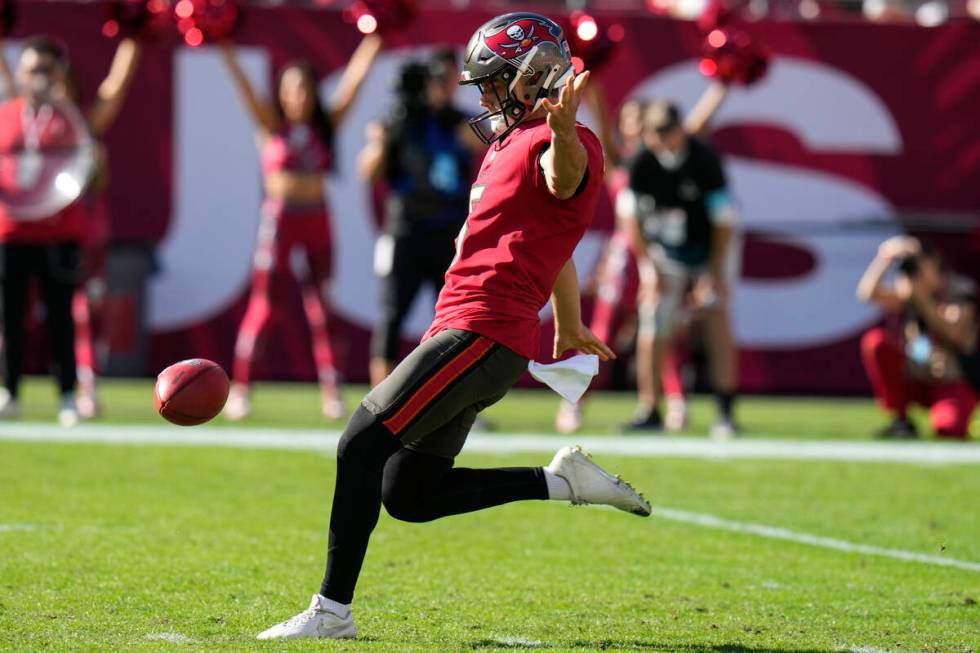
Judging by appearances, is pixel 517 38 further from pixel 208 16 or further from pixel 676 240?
pixel 208 16

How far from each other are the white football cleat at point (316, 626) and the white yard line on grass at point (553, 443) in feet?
15.3

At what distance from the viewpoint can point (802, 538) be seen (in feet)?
21.7

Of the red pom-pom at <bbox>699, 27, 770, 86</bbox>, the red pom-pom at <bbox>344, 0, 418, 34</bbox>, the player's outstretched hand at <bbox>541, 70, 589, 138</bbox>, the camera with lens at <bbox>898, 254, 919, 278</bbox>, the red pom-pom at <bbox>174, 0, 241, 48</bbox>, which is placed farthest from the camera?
the camera with lens at <bbox>898, 254, 919, 278</bbox>

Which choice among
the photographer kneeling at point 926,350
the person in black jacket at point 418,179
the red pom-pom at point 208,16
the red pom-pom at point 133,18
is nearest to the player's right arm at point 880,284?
the photographer kneeling at point 926,350

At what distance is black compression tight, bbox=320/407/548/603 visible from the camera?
446 cm

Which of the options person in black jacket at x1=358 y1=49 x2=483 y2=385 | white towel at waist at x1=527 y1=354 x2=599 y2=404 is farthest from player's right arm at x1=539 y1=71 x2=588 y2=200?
person in black jacket at x1=358 y1=49 x2=483 y2=385

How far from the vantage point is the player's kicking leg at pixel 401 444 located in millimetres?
4445

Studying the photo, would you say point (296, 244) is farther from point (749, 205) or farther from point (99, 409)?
point (749, 205)

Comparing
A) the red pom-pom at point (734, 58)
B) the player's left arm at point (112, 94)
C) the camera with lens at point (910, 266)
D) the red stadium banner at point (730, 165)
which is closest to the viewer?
the player's left arm at point (112, 94)

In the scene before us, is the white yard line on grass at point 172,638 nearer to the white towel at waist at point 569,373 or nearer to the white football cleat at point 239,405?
the white towel at waist at point 569,373

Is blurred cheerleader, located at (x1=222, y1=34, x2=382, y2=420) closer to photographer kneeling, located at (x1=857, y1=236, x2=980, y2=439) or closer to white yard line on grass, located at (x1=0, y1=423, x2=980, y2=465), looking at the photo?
white yard line on grass, located at (x1=0, y1=423, x2=980, y2=465)

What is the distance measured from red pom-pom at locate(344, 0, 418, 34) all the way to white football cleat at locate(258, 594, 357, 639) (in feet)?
20.9

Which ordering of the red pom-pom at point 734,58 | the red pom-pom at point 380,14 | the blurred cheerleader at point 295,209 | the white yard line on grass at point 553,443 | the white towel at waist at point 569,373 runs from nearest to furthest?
the white towel at waist at point 569,373
the white yard line on grass at point 553,443
the red pom-pom at point 380,14
the blurred cheerleader at point 295,209
the red pom-pom at point 734,58

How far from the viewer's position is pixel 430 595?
519 centimetres
